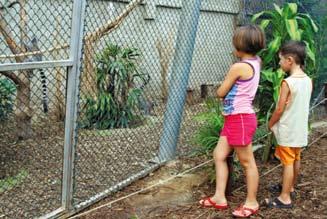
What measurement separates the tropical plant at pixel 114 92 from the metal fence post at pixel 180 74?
1739mm

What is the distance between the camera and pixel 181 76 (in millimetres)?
4387

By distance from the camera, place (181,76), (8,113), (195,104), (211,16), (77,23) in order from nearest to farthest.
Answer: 1. (77,23)
2. (181,76)
3. (8,113)
4. (195,104)
5. (211,16)

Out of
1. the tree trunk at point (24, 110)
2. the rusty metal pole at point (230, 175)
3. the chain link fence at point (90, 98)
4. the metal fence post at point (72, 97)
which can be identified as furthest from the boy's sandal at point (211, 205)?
the tree trunk at point (24, 110)

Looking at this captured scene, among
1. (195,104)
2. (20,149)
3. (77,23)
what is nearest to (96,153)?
(20,149)

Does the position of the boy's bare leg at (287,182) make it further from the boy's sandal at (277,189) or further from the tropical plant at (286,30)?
the tropical plant at (286,30)

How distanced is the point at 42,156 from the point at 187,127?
1986 mm

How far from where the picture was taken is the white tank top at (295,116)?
3.45 metres

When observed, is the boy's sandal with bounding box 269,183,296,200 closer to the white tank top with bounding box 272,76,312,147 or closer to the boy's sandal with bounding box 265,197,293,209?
the boy's sandal with bounding box 265,197,293,209

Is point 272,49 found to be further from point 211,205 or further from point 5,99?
point 5,99

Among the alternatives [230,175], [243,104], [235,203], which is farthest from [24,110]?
[243,104]

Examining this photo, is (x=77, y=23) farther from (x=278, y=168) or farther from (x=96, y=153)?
(x=278, y=168)

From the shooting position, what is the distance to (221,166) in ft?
11.5

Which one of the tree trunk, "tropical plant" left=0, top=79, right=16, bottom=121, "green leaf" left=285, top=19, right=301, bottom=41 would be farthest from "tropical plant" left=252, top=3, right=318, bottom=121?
"tropical plant" left=0, top=79, right=16, bottom=121

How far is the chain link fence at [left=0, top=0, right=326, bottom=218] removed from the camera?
11.2 feet
